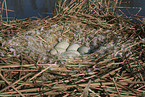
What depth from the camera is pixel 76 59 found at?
3.86 feet

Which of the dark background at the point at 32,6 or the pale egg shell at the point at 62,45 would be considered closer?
the pale egg shell at the point at 62,45

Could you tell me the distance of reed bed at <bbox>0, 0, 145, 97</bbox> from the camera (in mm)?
807

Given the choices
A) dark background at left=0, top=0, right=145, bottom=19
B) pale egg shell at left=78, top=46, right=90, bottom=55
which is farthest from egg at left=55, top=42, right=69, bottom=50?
dark background at left=0, top=0, right=145, bottom=19

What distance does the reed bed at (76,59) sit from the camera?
31.8 inches

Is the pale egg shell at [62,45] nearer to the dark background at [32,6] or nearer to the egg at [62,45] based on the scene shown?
the egg at [62,45]

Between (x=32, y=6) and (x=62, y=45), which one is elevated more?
(x=32, y=6)

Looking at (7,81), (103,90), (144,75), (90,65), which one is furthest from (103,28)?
(7,81)

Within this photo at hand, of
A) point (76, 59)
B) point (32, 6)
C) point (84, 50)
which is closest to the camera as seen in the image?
point (76, 59)

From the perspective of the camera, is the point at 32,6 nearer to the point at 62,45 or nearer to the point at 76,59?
the point at 62,45

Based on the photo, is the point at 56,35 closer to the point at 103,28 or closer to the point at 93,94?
the point at 103,28

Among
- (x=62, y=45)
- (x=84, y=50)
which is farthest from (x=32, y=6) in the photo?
(x=84, y=50)

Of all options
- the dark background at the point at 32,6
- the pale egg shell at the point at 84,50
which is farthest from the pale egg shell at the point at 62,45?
the dark background at the point at 32,6

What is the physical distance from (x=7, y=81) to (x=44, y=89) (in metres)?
0.22

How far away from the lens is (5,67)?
37.6 inches
